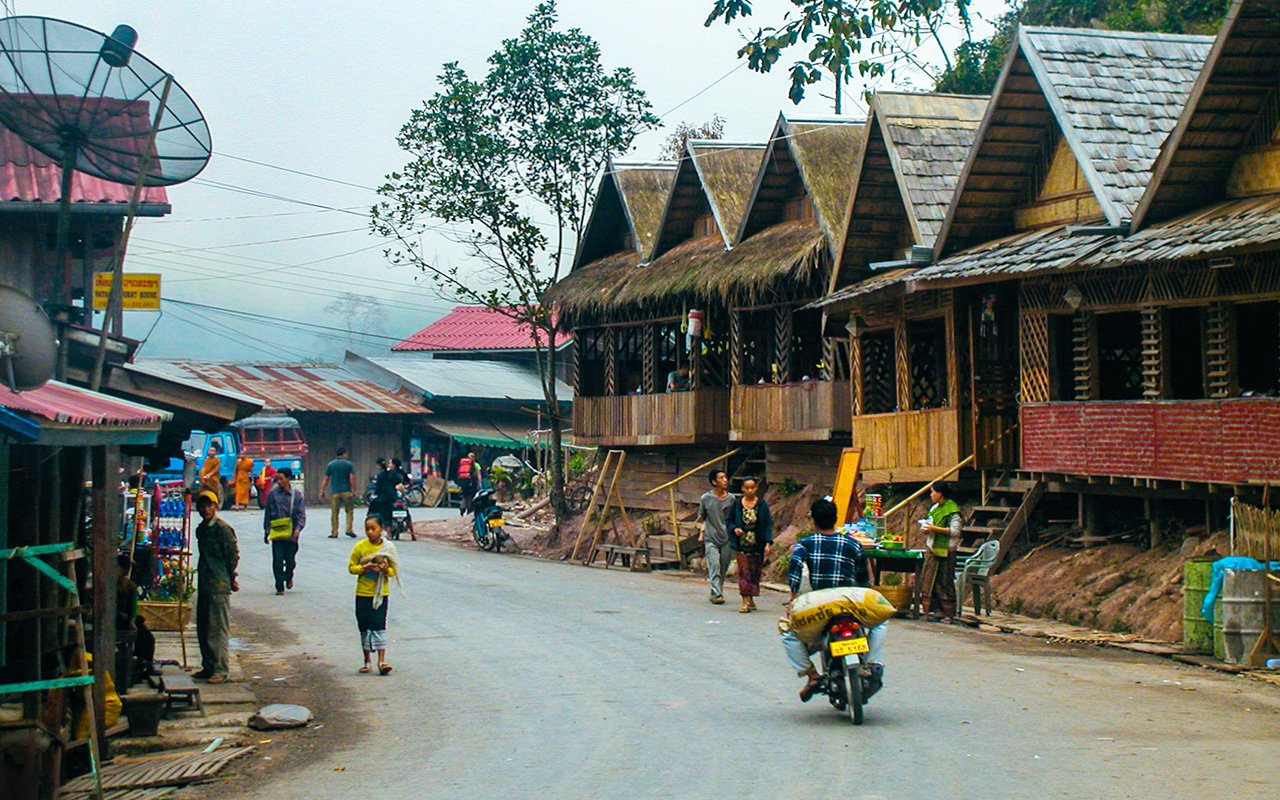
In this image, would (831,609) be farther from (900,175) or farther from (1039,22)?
(1039,22)

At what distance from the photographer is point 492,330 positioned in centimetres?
6097

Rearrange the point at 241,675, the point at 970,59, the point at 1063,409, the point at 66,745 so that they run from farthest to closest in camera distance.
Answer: the point at 970,59, the point at 1063,409, the point at 241,675, the point at 66,745

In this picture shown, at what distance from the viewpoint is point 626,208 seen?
109 ft

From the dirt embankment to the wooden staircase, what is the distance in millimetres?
410

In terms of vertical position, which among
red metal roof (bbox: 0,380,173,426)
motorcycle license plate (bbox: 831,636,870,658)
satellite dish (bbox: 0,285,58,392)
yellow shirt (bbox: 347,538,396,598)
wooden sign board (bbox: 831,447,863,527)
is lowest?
motorcycle license plate (bbox: 831,636,870,658)

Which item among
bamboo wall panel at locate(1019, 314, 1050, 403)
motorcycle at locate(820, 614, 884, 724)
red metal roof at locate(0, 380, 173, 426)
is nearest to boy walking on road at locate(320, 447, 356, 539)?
bamboo wall panel at locate(1019, 314, 1050, 403)

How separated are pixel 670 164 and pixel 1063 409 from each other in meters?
17.2

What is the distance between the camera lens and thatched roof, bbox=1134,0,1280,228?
658 inches

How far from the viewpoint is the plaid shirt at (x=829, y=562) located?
11148 millimetres

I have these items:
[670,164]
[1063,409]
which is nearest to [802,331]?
[670,164]

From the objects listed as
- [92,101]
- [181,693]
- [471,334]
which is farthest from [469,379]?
[92,101]

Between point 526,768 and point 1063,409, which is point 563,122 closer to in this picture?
point 1063,409

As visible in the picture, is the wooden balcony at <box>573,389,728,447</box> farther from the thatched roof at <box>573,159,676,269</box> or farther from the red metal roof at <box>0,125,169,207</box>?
the red metal roof at <box>0,125,169,207</box>

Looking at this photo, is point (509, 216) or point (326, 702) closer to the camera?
point (326, 702)
